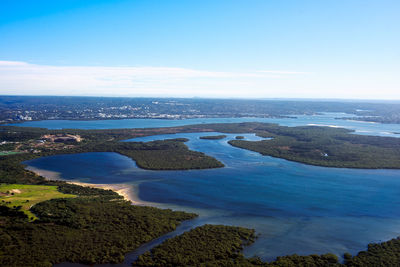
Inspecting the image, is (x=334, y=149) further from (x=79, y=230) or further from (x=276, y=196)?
(x=79, y=230)

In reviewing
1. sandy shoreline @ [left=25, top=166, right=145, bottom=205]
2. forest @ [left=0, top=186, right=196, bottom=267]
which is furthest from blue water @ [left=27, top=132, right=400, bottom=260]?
forest @ [left=0, top=186, right=196, bottom=267]

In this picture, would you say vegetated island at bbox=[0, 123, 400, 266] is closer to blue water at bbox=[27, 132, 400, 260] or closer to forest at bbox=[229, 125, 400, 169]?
blue water at bbox=[27, 132, 400, 260]

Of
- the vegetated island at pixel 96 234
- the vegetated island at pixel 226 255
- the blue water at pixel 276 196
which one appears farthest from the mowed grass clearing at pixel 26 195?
the vegetated island at pixel 226 255

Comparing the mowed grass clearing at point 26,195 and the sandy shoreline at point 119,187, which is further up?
the mowed grass clearing at point 26,195

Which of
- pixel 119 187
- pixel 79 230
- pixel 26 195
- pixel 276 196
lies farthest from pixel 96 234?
pixel 276 196

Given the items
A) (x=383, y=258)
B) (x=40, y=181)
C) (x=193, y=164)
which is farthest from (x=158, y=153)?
(x=383, y=258)

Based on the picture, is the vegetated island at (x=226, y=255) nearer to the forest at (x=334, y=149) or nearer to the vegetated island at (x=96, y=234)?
the vegetated island at (x=96, y=234)
